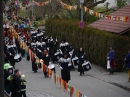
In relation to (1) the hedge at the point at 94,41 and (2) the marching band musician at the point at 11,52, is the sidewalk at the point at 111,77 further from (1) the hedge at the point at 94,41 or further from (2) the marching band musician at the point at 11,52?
(2) the marching band musician at the point at 11,52

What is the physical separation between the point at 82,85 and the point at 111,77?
2.57 m

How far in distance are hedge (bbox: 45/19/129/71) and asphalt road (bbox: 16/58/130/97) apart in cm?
109

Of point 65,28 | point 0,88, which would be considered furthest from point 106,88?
point 65,28

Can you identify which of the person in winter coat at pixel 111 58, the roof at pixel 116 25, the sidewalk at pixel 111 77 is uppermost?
the roof at pixel 116 25

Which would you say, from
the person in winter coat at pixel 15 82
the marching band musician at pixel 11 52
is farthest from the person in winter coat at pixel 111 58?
the person in winter coat at pixel 15 82

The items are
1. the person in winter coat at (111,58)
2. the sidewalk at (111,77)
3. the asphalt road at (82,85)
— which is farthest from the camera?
the person in winter coat at (111,58)

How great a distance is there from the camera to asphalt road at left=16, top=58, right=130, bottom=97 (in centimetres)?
1499

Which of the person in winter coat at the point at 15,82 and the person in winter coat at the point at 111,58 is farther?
the person in winter coat at the point at 111,58

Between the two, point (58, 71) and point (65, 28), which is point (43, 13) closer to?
point (65, 28)

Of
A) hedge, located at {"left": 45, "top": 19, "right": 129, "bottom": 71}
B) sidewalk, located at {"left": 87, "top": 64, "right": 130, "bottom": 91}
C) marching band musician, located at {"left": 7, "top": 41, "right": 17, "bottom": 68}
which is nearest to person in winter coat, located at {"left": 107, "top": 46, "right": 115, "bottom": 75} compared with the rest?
sidewalk, located at {"left": 87, "top": 64, "right": 130, "bottom": 91}

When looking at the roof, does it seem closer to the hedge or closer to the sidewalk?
the hedge

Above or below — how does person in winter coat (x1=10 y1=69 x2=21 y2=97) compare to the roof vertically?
below

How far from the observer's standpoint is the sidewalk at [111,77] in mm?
16717

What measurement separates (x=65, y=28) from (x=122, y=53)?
9.33 metres
